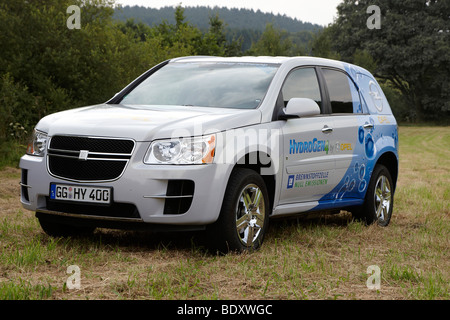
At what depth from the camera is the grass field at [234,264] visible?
14.4ft

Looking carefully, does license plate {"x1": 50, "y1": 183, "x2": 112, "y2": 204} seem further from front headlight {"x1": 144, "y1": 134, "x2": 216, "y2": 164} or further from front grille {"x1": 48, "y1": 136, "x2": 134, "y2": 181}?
front headlight {"x1": 144, "y1": 134, "x2": 216, "y2": 164}

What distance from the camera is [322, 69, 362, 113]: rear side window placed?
718cm

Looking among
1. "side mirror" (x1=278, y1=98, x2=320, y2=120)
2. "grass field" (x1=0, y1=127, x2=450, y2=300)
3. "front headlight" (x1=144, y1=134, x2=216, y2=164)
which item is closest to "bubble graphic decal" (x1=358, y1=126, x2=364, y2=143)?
"grass field" (x1=0, y1=127, x2=450, y2=300)

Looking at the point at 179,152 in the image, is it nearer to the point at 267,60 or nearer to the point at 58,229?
the point at 58,229

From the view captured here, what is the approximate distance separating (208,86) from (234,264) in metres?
1.98

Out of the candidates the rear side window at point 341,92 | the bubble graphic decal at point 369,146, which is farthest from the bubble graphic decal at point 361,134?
the rear side window at point 341,92

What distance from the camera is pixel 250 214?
5.77 m

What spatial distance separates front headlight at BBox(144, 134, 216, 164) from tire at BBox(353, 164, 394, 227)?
3.02 metres

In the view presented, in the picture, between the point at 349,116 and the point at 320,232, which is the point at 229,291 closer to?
the point at 320,232

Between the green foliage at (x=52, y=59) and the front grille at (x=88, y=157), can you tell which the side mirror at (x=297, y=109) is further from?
the green foliage at (x=52, y=59)

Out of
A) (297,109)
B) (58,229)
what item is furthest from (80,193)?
(297,109)

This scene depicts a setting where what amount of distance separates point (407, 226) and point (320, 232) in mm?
1502

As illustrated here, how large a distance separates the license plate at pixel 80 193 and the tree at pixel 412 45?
162 ft
